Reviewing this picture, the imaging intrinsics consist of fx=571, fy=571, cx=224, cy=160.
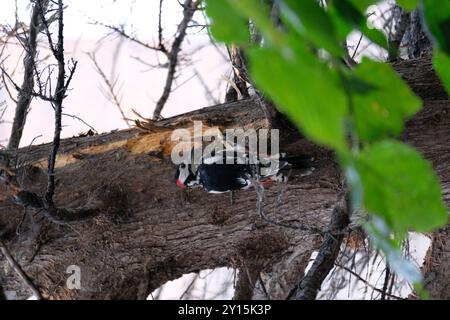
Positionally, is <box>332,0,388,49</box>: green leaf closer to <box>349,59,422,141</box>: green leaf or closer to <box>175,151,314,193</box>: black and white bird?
<box>349,59,422,141</box>: green leaf

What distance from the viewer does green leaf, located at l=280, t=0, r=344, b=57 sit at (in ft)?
1.03

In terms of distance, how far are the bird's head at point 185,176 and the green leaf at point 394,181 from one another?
862mm

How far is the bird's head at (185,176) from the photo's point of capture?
122 centimetres

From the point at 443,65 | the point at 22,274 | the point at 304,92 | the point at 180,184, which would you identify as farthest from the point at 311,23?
the point at 180,184

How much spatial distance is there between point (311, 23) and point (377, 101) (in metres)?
0.08

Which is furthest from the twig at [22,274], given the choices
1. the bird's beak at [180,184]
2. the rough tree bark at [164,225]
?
the bird's beak at [180,184]

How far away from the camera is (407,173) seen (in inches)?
13.7

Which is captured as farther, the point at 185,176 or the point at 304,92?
the point at 185,176

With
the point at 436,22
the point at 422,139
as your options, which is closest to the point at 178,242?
the point at 422,139

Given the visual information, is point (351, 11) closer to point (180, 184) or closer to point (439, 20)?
point (439, 20)

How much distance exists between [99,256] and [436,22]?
1.04m

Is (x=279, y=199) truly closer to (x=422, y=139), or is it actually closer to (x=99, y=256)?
(x=422, y=139)

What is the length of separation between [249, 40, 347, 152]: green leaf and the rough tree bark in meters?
0.91

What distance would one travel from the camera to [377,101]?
0.37 metres
